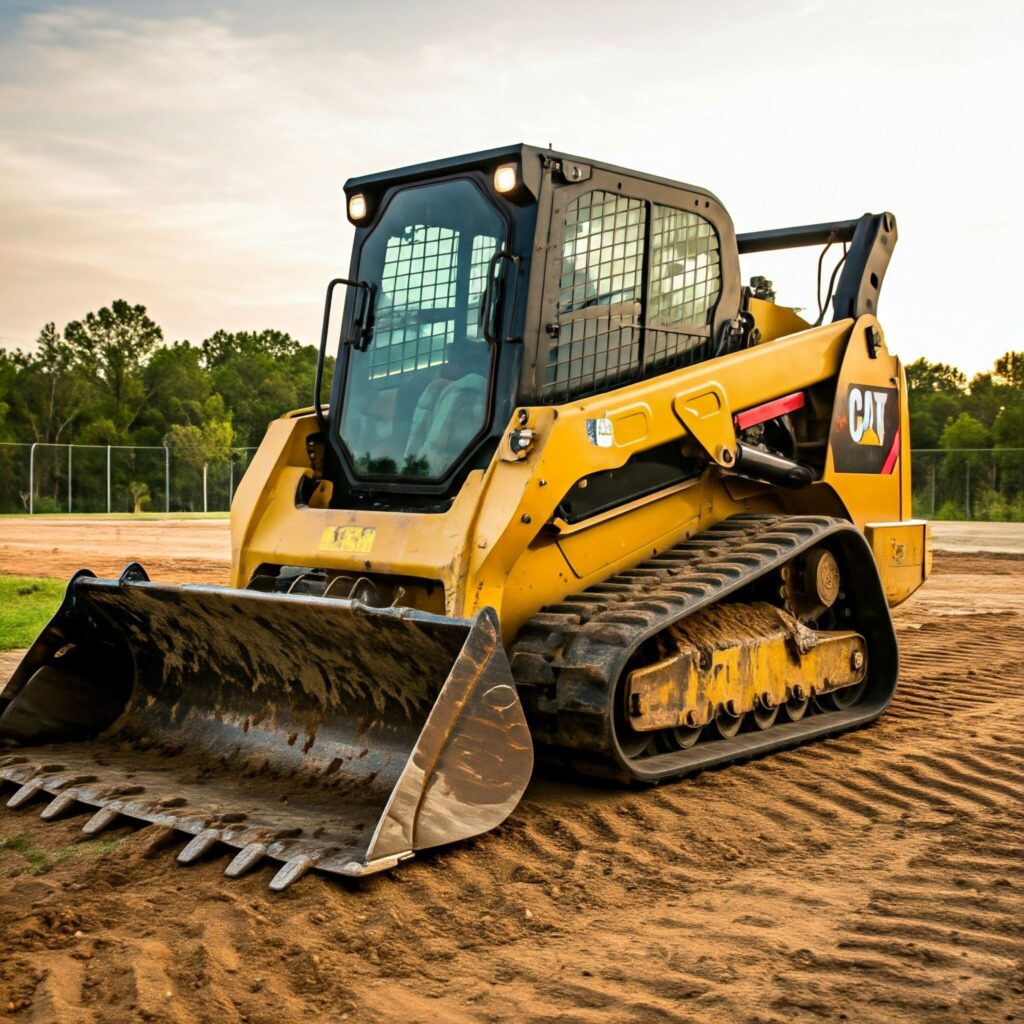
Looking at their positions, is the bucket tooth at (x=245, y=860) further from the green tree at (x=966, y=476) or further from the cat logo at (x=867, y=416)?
the green tree at (x=966, y=476)

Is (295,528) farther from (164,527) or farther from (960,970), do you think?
(164,527)

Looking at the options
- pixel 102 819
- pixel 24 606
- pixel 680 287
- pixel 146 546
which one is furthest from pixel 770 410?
pixel 146 546

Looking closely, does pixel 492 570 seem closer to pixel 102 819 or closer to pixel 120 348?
pixel 102 819

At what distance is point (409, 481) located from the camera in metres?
6.00

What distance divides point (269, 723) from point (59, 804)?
38.5 inches

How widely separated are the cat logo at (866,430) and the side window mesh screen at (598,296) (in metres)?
1.59

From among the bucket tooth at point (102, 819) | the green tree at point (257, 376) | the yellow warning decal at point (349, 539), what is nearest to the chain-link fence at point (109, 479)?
the green tree at point (257, 376)

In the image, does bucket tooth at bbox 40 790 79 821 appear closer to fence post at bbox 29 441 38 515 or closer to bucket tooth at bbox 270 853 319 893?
bucket tooth at bbox 270 853 319 893

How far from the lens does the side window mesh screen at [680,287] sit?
648 cm

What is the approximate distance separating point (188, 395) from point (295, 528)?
202 ft

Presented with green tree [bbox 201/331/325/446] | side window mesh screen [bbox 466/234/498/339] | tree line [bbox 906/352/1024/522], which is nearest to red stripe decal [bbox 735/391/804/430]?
side window mesh screen [bbox 466/234/498/339]

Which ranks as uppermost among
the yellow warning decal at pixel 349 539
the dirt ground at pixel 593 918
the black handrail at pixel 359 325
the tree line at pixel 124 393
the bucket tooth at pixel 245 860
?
the tree line at pixel 124 393

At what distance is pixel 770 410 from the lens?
6867mm

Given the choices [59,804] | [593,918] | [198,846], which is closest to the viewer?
[593,918]
